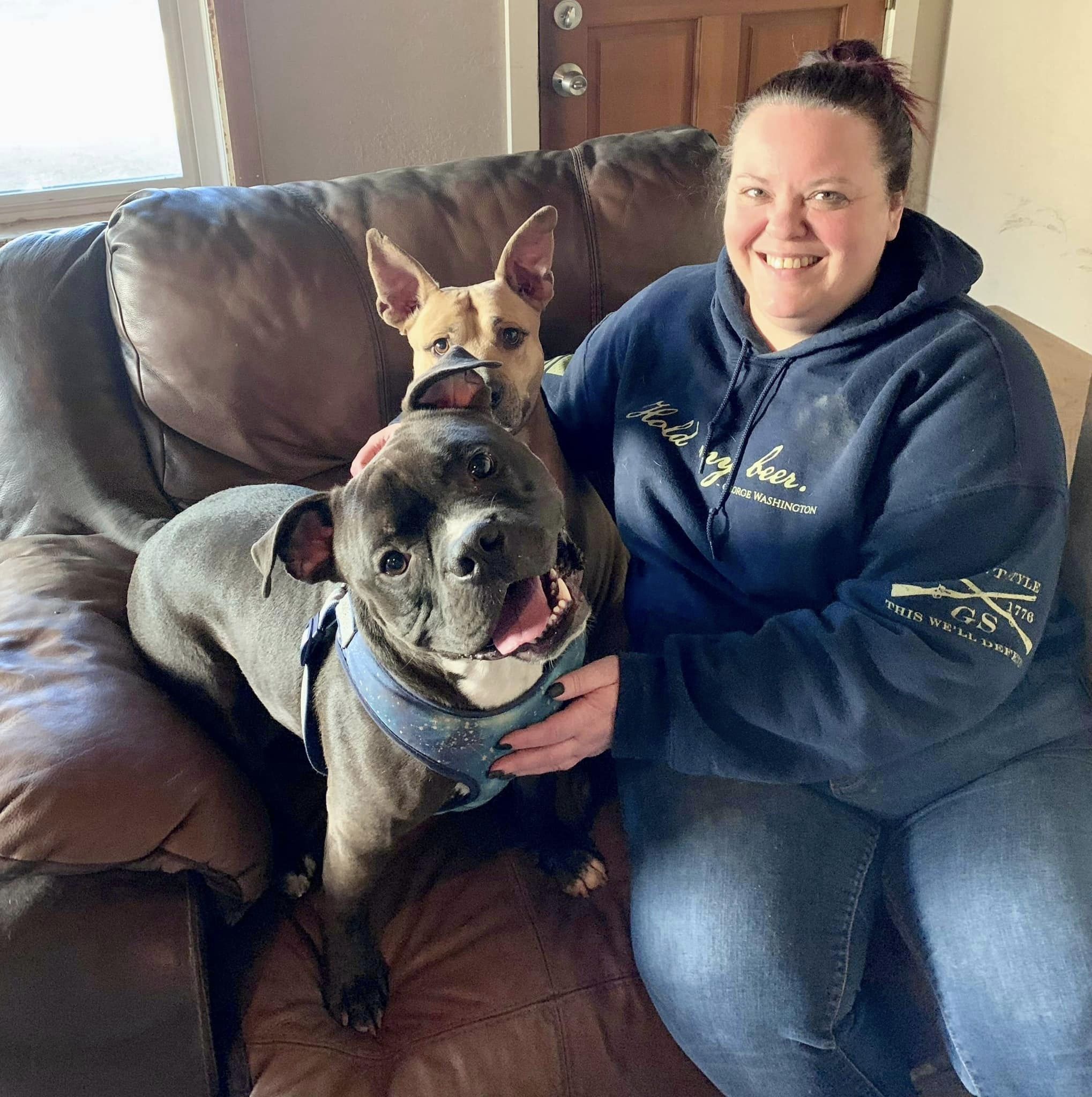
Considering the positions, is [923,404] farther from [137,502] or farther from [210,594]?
[137,502]

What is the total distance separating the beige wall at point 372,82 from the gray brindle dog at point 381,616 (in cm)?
189

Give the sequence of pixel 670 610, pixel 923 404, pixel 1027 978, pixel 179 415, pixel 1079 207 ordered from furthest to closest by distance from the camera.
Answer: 1. pixel 1079 207
2. pixel 179 415
3. pixel 670 610
4. pixel 923 404
5. pixel 1027 978

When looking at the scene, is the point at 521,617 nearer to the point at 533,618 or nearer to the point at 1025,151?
the point at 533,618

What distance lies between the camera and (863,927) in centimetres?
140

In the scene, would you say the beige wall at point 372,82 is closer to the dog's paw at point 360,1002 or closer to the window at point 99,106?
the window at point 99,106

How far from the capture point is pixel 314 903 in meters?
1.54

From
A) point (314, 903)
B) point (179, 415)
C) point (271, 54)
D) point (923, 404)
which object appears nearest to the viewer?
point (923, 404)

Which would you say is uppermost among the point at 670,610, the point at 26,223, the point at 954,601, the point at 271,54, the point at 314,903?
the point at 271,54

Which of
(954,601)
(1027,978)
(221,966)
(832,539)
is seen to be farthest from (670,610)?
(221,966)

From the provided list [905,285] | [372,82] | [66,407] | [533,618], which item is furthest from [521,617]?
[372,82]

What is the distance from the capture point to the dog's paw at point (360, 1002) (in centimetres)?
136

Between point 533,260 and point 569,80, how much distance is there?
1.82 meters

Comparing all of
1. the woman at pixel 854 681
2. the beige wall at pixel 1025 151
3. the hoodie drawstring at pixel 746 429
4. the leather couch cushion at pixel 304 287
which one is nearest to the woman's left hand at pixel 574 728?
the woman at pixel 854 681

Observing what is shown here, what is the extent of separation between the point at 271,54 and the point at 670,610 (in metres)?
2.32
